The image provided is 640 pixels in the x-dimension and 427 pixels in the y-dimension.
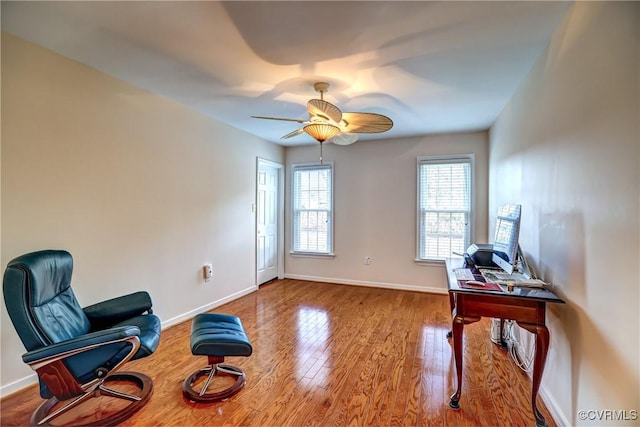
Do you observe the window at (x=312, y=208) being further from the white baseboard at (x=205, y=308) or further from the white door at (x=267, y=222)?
the white baseboard at (x=205, y=308)

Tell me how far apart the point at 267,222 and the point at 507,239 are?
143 inches

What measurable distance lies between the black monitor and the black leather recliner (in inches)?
99.2

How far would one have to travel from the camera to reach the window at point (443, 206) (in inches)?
173

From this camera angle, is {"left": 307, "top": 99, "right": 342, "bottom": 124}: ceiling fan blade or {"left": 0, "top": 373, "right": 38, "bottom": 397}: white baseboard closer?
{"left": 0, "top": 373, "right": 38, "bottom": 397}: white baseboard

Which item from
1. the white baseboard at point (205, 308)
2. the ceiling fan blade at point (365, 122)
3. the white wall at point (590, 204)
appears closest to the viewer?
the white wall at point (590, 204)

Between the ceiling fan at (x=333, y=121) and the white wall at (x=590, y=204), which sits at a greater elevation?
the ceiling fan at (x=333, y=121)

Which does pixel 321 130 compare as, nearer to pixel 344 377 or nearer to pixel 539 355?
pixel 344 377

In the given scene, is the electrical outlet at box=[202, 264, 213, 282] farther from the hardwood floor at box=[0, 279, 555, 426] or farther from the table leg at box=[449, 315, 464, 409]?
the table leg at box=[449, 315, 464, 409]

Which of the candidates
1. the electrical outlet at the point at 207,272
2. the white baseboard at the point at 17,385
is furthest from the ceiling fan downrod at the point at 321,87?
the white baseboard at the point at 17,385

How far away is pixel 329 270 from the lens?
5148mm

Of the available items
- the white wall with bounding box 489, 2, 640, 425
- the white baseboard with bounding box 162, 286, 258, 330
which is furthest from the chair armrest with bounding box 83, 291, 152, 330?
the white wall with bounding box 489, 2, 640, 425

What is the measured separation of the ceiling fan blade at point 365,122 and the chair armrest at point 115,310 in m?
2.21

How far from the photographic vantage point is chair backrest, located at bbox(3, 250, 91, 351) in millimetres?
1670

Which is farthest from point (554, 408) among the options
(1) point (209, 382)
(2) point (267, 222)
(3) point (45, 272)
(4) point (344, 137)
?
(2) point (267, 222)
